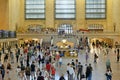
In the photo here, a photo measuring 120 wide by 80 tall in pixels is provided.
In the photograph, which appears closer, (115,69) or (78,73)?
(78,73)

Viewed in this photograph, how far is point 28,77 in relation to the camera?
2047cm

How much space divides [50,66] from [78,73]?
2.19 metres

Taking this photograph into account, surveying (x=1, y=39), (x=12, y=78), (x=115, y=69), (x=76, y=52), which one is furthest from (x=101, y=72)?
(x=1, y=39)

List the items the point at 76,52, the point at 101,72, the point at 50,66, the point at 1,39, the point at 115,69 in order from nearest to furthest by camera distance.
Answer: the point at 50,66 → the point at 101,72 → the point at 115,69 → the point at 76,52 → the point at 1,39

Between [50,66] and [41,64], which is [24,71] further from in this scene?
[41,64]

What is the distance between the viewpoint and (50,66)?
2277 cm

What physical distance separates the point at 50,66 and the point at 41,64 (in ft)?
18.7

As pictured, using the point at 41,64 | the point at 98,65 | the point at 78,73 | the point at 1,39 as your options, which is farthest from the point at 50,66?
the point at 1,39

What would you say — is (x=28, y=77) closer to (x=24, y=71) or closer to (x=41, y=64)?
(x=24, y=71)

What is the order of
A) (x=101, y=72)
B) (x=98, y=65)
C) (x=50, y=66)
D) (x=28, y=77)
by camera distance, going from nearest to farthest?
(x=28, y=77) < (x=50, y=66) < (x=101, y=72) < (x=98, y=65)

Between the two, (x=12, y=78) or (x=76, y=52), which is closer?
(x=12, y=78)

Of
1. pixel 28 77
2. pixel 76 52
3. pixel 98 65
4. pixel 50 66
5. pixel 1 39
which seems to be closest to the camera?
pixel 28 77

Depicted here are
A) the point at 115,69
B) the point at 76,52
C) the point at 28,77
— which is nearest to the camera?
the point at 28,77

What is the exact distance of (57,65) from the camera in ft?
99.8
